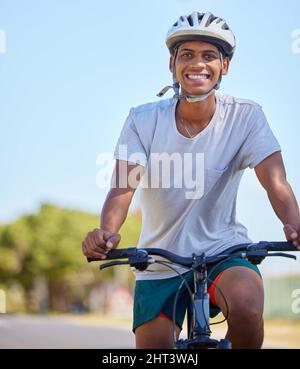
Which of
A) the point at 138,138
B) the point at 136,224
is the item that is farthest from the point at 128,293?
the point at 138,138

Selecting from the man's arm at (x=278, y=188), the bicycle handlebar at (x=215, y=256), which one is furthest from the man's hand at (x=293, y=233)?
the man's arm at (x=278, y=188)

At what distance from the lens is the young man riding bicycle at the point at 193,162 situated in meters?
4.54

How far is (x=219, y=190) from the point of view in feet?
15.2

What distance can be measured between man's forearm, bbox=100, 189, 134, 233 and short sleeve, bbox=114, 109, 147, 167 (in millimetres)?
177

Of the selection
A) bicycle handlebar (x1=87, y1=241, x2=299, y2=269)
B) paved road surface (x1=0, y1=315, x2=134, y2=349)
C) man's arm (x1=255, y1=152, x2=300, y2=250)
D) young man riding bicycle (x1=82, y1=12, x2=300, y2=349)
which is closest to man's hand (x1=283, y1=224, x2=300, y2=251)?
bicycle handlebar (x1=87, y1=241, x2=299, y2=269)

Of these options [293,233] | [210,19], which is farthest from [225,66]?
[293,233]

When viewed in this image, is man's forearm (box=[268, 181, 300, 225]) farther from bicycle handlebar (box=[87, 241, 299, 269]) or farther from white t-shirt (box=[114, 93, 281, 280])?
bicycle handlebar (box=[87, 241, 299, 269])

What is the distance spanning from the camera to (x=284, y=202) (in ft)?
14.4

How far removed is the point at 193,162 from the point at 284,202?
53 centimetres

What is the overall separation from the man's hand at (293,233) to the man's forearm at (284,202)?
308 mm

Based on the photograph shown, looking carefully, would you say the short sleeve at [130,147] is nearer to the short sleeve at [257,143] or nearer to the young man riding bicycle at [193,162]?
the young man riding bicycle at [193,162]

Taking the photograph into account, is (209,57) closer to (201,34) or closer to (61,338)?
(201,34)
